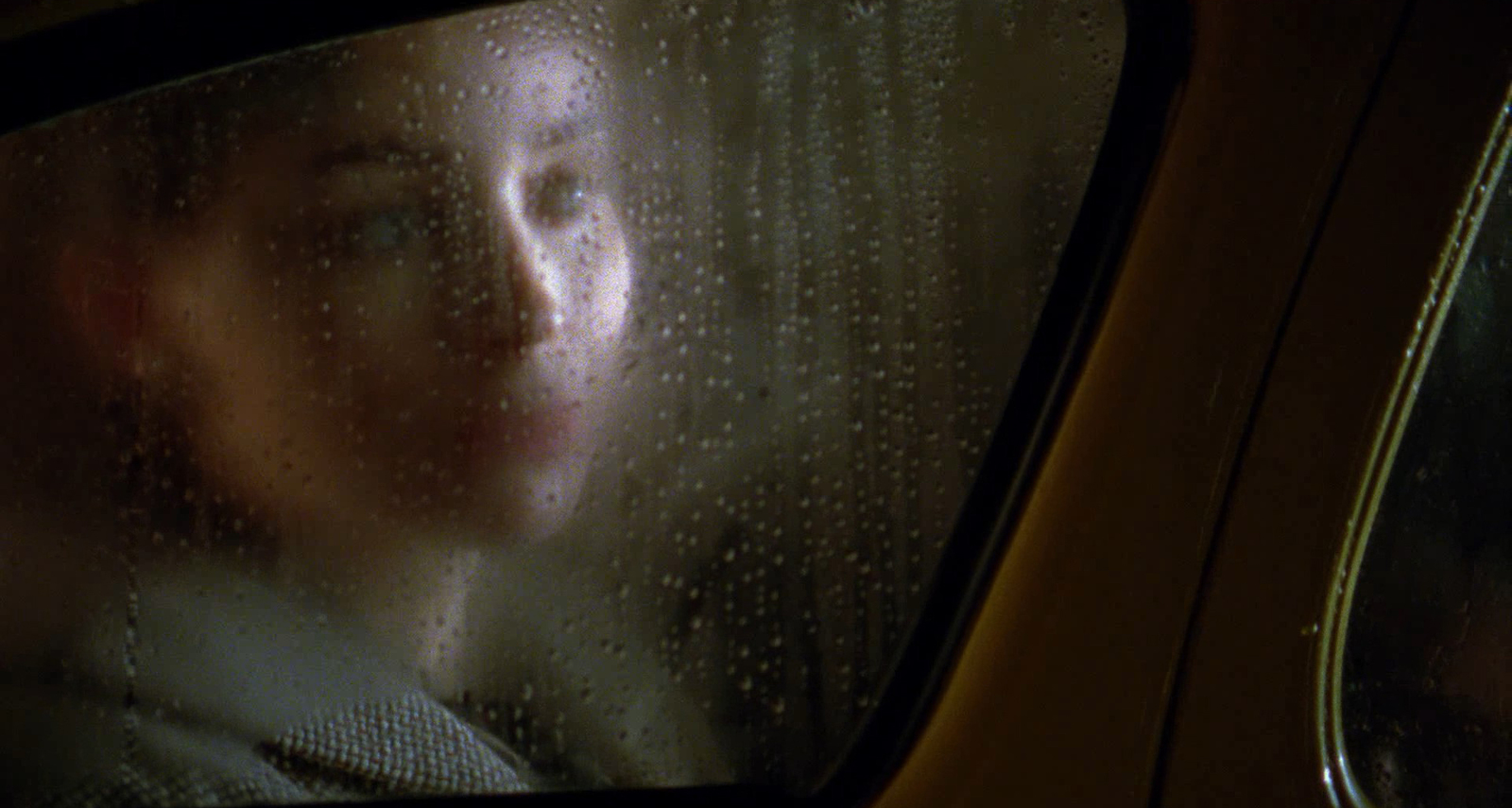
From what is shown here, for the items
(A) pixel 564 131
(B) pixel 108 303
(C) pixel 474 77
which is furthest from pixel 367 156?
(B) pixel 108 303

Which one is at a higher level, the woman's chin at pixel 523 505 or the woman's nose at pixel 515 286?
the woman's nose at pixel 515 286

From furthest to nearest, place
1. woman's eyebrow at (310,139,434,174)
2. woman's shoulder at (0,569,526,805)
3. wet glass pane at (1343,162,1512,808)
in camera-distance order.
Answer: woman's eyebrow at (310,139,434,174)
woman's shoulder at (0,569,526,805)
wet glass pane at (1343,162,1512,808)

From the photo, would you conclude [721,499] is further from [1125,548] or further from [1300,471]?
[1300,471]

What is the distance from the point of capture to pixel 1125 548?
3.70 ft

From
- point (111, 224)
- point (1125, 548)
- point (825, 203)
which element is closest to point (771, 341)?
point (825, 203)

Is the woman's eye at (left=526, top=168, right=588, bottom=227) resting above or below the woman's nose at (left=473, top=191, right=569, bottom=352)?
above

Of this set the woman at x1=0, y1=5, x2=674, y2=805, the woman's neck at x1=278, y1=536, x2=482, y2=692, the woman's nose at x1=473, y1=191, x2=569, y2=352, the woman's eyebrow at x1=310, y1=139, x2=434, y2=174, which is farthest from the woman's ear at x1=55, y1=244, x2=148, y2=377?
the woman's nose at x1=473, y1=191, x2=569, y2=352

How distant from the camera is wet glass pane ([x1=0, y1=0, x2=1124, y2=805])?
4.19 ft

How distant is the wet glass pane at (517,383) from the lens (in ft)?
4.19

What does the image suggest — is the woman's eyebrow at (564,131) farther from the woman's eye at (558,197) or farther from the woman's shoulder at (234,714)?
the woman's shoulder at (234,714)

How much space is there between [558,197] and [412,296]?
23 centimetres

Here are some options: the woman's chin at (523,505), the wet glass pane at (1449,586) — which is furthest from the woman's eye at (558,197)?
the wet glass pane at (1449,586)

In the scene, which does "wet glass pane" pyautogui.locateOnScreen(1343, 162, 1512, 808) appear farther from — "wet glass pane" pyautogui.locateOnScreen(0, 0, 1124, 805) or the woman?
the woman

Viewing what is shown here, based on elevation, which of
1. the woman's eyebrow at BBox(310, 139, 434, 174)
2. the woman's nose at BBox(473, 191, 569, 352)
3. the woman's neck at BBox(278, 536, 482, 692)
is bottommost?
the woman's neck at BBox(278, 536, 482, 692)
